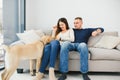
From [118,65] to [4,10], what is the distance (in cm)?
220

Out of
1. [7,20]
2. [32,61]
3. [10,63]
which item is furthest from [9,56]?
[7,20]

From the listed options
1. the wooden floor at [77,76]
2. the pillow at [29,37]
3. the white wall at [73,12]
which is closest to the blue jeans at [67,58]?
the wooden floor at [77,76]

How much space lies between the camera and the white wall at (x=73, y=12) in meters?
4.31

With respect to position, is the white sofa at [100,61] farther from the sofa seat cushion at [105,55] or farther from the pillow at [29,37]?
the pillow at [29,37]

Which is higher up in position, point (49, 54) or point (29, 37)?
point (29, 37)

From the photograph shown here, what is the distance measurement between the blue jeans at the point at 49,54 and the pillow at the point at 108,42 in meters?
0.92

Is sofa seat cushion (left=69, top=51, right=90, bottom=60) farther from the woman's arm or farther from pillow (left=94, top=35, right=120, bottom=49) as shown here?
pillow (left=94, top=35, right=120, bottom=49)

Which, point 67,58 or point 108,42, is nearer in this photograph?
point 67,58

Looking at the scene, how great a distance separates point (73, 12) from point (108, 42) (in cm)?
108

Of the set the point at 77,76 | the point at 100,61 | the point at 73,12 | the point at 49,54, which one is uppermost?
the point at 73,12

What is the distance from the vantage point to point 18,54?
2.79 metres

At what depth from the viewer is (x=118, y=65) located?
3.24 metres

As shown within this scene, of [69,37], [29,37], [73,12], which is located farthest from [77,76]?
[73,12]

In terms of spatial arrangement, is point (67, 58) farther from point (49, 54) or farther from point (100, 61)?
point (100, 61)
